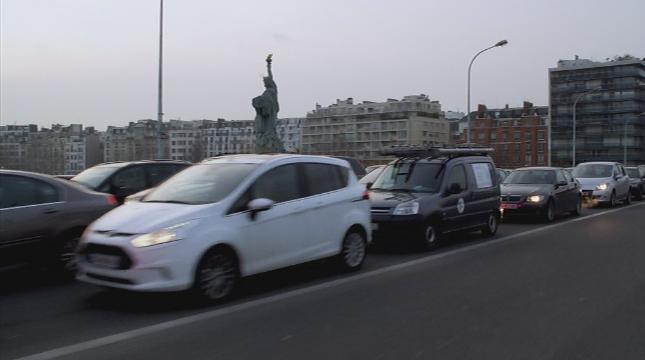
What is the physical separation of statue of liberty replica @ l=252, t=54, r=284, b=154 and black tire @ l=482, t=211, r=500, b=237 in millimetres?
21029

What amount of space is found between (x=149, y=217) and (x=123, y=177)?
5.25 m

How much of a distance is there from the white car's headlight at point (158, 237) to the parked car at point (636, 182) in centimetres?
2355

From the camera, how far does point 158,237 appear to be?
20.0 feet

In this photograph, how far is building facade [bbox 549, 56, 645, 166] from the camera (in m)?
122

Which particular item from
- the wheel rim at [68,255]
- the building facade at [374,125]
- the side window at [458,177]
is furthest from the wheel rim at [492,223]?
the building facade at [374,125]

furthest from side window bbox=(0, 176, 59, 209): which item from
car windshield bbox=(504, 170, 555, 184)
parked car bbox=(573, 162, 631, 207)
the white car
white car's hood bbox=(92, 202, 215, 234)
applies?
parked car bbox=(573, 162, 631, 207)

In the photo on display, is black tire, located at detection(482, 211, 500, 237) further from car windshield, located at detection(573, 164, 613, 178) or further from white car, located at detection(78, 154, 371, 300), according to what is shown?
car windshield, located at detection(573, 164, 613, 178)

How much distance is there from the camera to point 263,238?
6.99 m

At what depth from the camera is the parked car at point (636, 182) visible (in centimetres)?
2576

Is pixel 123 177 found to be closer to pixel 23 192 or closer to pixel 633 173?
pixel 23 192

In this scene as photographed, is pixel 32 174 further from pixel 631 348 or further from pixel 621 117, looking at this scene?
pixel 621 117

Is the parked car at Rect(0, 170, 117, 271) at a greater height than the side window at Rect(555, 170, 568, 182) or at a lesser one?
lesser

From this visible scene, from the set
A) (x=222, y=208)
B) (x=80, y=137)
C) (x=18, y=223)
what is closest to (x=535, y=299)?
(x=222, y=208)

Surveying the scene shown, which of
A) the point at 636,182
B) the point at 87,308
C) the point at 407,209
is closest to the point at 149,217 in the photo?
the point at 87,308
